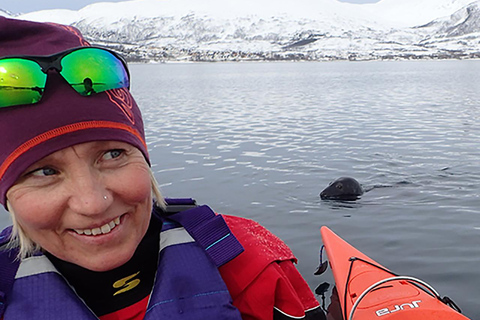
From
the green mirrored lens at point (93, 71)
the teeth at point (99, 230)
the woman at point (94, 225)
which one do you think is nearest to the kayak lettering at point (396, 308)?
the woman at point (94, 225)

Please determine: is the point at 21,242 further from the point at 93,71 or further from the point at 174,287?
the point at 93,71

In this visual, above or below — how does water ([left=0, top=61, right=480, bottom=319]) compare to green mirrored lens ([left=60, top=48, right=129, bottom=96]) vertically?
below

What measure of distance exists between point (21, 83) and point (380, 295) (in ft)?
14.4

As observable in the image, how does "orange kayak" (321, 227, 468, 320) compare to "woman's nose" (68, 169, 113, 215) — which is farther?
"orange kayak" (321, 227, 468, 320)

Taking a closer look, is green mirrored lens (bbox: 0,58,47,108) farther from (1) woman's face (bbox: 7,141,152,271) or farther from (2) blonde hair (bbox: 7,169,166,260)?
(2) blonde hair (bbox: 7,169,166,260)

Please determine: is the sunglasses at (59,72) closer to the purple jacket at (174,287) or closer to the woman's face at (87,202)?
the woman's face at (87,202)

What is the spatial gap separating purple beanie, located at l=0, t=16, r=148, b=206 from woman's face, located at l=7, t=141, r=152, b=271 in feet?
0.14

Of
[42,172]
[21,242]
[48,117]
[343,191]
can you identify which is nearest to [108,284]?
[21,242]

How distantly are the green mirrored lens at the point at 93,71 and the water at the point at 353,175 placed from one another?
5.92 m

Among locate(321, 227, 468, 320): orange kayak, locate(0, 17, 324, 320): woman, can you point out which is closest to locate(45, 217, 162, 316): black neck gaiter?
locate(0, 17, 324, 320): woman

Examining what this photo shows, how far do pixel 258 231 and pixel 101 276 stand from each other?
2.74 feet

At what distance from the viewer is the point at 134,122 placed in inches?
87.4

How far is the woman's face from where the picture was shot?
6.33 feet

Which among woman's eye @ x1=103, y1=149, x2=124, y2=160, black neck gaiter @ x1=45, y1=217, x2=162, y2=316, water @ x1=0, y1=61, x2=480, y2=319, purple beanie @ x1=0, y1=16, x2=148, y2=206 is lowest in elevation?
water @ x1=0, y1=61, x2=480, y2=319
